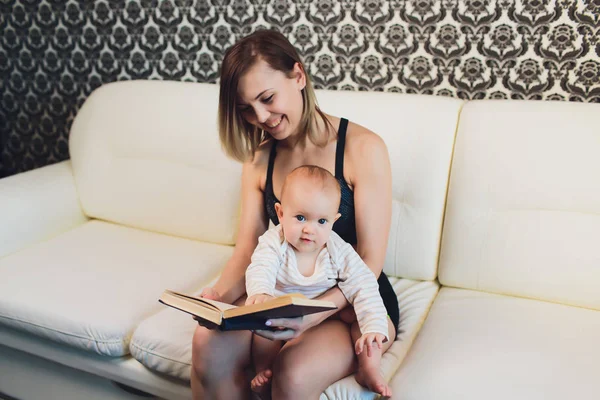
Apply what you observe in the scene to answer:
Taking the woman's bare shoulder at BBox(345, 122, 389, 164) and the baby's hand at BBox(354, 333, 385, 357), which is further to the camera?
the woman's bare shoulder at BBox(345, 122, 389, 164)

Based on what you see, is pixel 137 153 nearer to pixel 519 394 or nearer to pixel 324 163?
pixel 324 163

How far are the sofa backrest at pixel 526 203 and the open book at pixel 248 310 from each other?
73 cm

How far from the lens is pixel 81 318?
171 centimetres

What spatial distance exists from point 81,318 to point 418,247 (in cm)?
103

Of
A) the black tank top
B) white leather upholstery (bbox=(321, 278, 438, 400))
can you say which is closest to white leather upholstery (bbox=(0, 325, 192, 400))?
white leather upholstery (bbox=(321, 278, 438, 400))

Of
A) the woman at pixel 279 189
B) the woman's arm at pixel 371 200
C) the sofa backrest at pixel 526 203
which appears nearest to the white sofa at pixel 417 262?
the sofa backrest at pixel 526 203

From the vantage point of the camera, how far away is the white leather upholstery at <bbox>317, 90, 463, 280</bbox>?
1830 mm

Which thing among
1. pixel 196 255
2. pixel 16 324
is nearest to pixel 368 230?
pixel 196 255

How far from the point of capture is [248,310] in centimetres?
119

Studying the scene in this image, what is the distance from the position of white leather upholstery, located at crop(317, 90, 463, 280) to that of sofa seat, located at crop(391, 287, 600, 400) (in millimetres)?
183

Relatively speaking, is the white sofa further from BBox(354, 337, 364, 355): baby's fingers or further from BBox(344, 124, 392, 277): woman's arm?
BBox(344, 124, 392, 277): woman's arm

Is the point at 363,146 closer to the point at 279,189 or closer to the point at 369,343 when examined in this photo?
the point at 279,189

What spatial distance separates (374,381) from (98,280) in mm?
1009

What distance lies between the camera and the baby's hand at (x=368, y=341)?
4.37 feet
